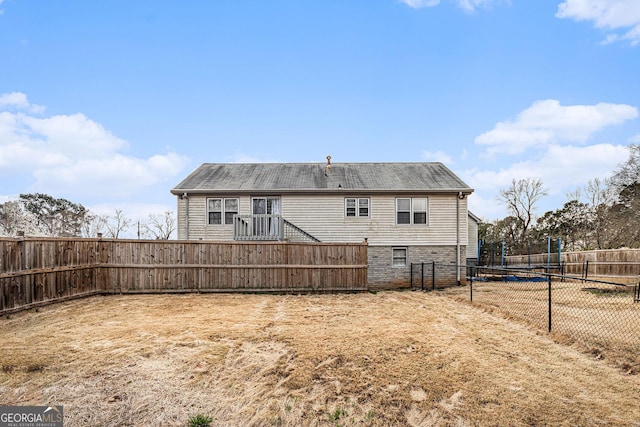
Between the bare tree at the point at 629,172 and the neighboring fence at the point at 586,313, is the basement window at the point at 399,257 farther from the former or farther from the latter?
the bare tree at the point at 629,172

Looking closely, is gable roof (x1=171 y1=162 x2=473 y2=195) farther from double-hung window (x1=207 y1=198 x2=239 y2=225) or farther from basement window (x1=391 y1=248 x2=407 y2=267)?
basement window (x1=391 y1=248 x2=407 y2=267)

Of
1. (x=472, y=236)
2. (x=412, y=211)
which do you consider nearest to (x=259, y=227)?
(x=412, y=211)

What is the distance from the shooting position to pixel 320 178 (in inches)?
632

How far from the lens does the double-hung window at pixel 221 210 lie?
15.0m

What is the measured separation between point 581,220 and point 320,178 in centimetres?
2973

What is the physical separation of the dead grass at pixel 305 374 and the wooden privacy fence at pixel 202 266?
3.18 meters

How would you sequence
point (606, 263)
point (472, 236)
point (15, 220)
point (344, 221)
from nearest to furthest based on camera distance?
point (344, 221) < point (606, 263) < point (472, 236) < point (15, 220)

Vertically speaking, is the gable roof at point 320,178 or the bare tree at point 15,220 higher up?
the gable roof at point 320,178

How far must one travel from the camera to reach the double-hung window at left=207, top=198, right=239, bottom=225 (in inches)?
591

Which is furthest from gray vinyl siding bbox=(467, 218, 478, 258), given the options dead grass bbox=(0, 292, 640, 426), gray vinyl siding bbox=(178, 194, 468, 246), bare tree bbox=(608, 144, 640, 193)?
bare tree bbox=(608, 144, 640, 193)

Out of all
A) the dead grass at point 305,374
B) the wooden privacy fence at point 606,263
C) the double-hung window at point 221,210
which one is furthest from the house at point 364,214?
the wooden privacy fence at point 606,263

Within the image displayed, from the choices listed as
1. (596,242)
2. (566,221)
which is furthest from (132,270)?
(566,221)

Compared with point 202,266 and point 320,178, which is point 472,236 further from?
point 202,266

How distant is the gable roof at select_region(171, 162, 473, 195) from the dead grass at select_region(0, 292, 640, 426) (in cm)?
812
